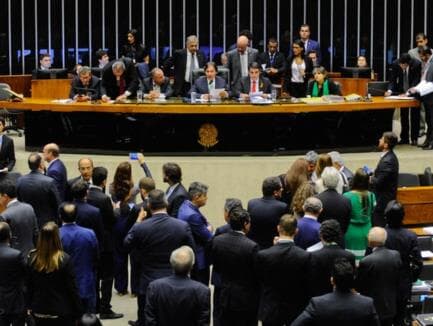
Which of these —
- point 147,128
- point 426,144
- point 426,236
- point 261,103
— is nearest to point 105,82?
point 147,128

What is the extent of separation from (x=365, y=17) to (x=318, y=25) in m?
0.94

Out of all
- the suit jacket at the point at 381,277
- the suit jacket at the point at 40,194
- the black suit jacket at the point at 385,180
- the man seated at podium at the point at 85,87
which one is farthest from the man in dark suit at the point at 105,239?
the man seated at podium at the point at 85,87

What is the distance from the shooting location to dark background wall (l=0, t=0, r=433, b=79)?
2562 centimetres

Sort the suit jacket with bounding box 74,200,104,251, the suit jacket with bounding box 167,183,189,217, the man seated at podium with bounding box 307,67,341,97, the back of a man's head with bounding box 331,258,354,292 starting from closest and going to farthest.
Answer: the back of a man's head with bounding box 331,258,354,292 < the suit jacket with bounding box 74,200,104,251 < the suit jacket with bounding box 167,183,189,217 < the man seated at podium with bounding box 307,67,341,97

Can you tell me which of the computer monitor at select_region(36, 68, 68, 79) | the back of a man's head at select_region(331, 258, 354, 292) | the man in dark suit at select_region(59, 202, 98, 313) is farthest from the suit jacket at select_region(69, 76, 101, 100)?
the back of a man's head at select_region(331, 258, 354, 292)

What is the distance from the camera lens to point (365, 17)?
25672mm

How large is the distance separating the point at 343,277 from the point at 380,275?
144 cm

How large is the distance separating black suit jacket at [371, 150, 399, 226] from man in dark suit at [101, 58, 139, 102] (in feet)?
16.3

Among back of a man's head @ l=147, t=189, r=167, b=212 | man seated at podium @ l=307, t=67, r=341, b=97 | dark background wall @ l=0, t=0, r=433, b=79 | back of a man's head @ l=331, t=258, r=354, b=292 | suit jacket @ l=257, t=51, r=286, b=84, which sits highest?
dark background wall @ l=0, t=0, r=433, b=79

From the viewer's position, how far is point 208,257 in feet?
40.9

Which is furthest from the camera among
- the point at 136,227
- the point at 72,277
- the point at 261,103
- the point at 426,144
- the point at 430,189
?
the point at 426,144

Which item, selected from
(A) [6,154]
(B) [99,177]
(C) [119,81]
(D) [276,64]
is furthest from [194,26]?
(B) [99,177]

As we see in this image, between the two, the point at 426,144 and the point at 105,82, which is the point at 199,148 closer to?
the point at 105,82

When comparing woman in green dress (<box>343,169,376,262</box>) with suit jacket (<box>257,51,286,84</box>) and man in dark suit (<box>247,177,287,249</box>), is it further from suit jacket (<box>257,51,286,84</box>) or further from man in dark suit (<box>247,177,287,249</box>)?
suit jacket (<box>257,51,286,84</box>)
